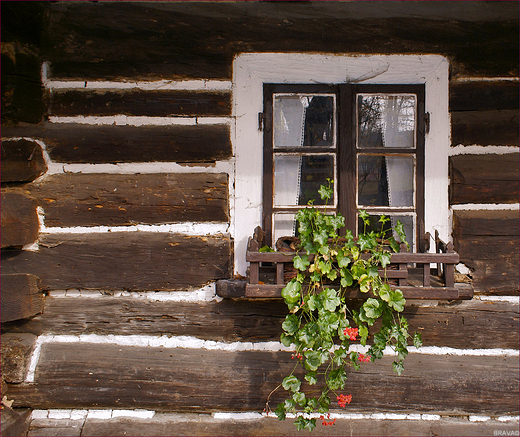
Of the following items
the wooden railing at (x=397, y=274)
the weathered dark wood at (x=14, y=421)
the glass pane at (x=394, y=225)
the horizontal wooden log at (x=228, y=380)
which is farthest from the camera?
the glass pane at (x=394, y=225)

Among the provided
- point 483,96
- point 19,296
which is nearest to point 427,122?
point 483,96

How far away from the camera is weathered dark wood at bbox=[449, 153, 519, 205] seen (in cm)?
185

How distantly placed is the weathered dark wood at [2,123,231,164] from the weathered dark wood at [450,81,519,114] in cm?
126

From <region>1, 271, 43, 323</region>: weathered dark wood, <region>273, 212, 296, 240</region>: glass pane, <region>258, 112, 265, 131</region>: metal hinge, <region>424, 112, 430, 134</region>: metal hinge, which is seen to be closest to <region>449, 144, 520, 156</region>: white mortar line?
<region>424, 112, 430, 134</region>: metal hinge

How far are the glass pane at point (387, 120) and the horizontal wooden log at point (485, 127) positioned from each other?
23 centimetres

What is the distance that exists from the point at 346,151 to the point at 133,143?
45.8 inches

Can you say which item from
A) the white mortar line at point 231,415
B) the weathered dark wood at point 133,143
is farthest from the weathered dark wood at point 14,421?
the weathered dark wood at point 133,143

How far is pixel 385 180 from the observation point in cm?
195

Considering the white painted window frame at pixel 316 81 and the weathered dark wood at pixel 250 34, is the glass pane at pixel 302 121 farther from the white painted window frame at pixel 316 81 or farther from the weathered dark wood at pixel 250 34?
the weathered dark wood at pixel 250 34

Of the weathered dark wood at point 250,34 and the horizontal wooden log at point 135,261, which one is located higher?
the weathered dark wood at point 250,34

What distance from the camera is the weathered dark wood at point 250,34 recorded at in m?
1.84

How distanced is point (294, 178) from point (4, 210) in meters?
1.48

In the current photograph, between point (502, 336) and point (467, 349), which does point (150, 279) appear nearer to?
point (467, 349)

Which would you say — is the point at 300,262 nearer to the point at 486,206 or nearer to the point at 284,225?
the point at 284,225
